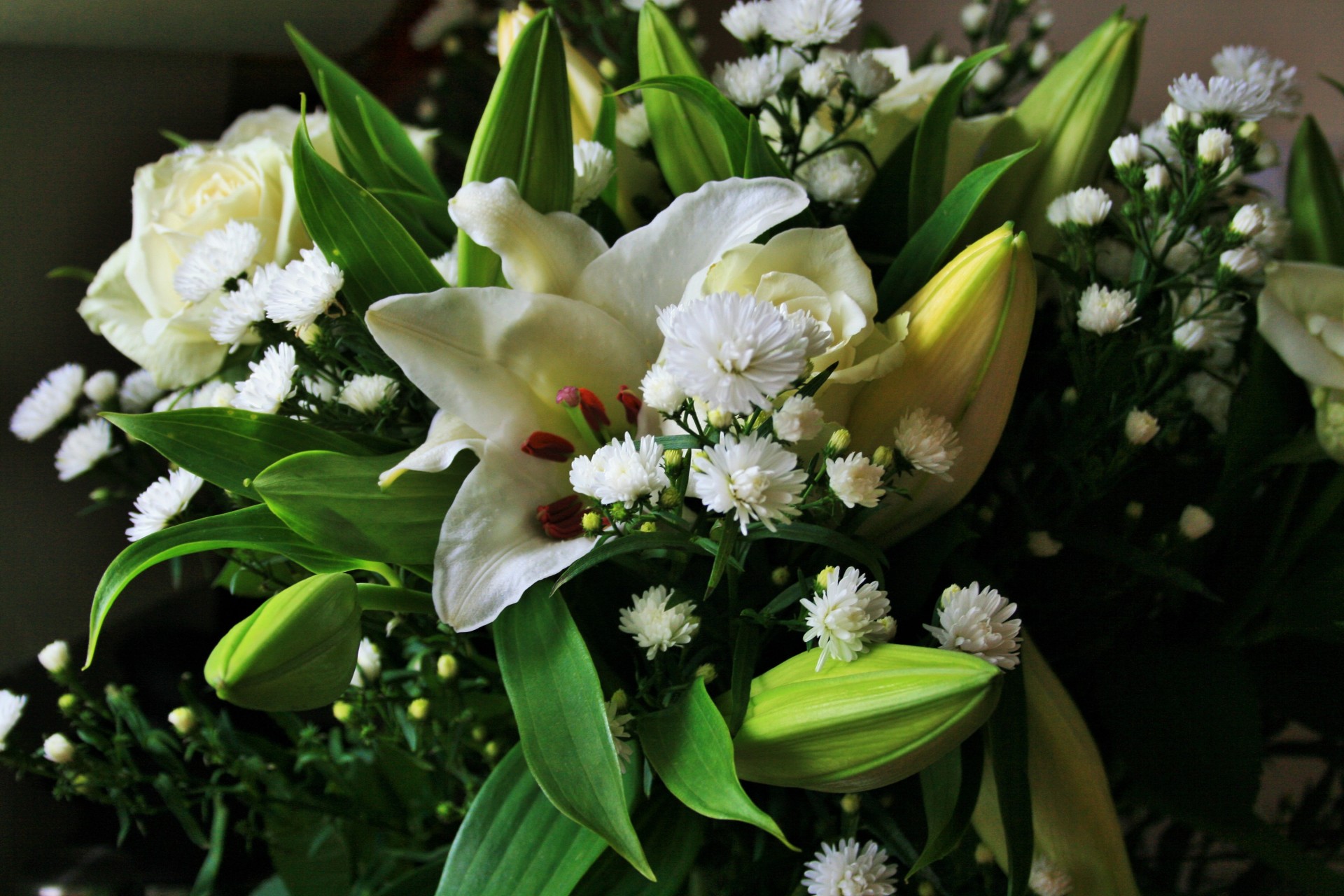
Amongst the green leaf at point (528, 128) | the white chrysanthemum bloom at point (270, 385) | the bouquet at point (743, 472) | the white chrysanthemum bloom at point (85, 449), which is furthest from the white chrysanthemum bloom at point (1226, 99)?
the white chrysanthemum bloom at point (85, 449)

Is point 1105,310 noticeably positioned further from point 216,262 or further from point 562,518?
point 216,262

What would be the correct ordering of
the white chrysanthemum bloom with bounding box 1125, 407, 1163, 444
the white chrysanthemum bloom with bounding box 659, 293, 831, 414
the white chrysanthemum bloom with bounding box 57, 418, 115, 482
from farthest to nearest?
the white chrysanthemum bloom with bounding box 57, 418, 115, 482
the white chrysanthemum bloom with bounding box 1125, 407, 1163, 444
the white chrysanthemum bloom with bounding box 659, 293, 831, 414

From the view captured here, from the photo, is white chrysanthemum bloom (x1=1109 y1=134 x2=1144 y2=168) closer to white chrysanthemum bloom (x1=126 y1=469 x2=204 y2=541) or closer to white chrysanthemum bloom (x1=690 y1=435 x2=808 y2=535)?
white chrysanthemum bloom (x1=690 y1=435 x2=808 y2=535)

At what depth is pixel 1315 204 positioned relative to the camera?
45cm

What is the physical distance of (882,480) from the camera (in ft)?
0.94

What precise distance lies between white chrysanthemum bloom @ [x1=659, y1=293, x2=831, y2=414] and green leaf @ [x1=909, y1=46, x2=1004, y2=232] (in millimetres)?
157

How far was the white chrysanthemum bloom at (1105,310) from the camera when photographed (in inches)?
12.8

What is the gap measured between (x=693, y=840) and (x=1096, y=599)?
184mm

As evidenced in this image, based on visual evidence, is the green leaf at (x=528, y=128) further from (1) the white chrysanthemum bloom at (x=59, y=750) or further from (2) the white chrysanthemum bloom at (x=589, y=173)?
(1) the white chrysanthemum bloom at (x=59, y=750)

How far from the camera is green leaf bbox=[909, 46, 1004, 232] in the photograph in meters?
0.36

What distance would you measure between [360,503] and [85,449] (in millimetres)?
233

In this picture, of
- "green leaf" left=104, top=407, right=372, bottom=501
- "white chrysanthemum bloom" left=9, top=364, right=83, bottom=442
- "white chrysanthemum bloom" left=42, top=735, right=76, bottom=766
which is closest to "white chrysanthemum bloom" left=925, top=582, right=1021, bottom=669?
"green leaf" left=104, top=407, right=372, bottom=501

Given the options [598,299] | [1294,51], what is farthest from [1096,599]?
[1294,51]

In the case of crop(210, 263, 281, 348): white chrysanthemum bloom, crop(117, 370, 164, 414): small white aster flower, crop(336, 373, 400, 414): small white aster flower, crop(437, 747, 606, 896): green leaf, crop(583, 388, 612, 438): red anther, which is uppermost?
crop(210, 263, 281, 348): white chrysanthemum bloom
